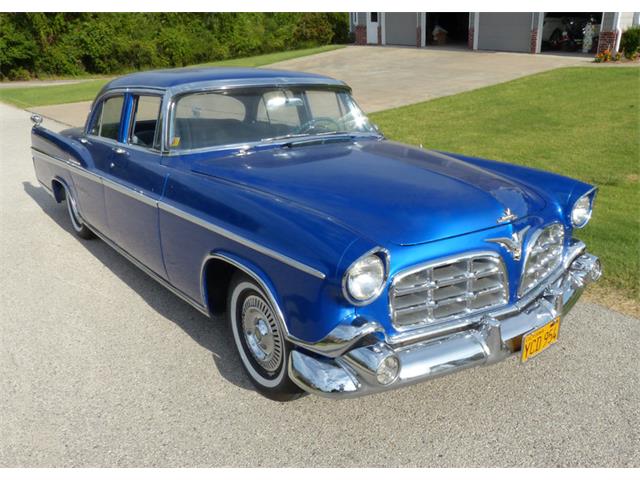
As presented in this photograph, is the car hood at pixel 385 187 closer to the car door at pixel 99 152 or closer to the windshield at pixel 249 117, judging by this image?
the windshield at pixel 249 117

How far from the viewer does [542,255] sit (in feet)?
10.4

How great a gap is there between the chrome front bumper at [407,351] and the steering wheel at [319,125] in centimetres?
177

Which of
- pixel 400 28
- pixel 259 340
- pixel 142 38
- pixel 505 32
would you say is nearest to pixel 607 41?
pixel 505 32

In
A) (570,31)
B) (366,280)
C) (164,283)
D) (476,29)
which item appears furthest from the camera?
(476,29)

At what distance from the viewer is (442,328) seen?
2.73 meters

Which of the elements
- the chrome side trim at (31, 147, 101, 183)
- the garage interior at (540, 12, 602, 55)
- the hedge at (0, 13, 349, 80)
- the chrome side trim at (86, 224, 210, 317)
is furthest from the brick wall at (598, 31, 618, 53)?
the chrome side trim at (86, 224, 210, 317)

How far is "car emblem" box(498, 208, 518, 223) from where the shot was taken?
9.37ft

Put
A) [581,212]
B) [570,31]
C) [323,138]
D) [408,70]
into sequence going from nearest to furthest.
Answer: [581,212] < [323,138] < [408,70] < [570,31]

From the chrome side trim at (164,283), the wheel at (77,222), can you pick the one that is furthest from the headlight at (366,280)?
the wheel at (77,222)

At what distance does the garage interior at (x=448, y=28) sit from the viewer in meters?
25.4

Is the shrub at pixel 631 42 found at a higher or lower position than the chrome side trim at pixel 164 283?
higher

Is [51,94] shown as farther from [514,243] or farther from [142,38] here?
[514,243]

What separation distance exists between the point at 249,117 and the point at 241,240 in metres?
1.27
